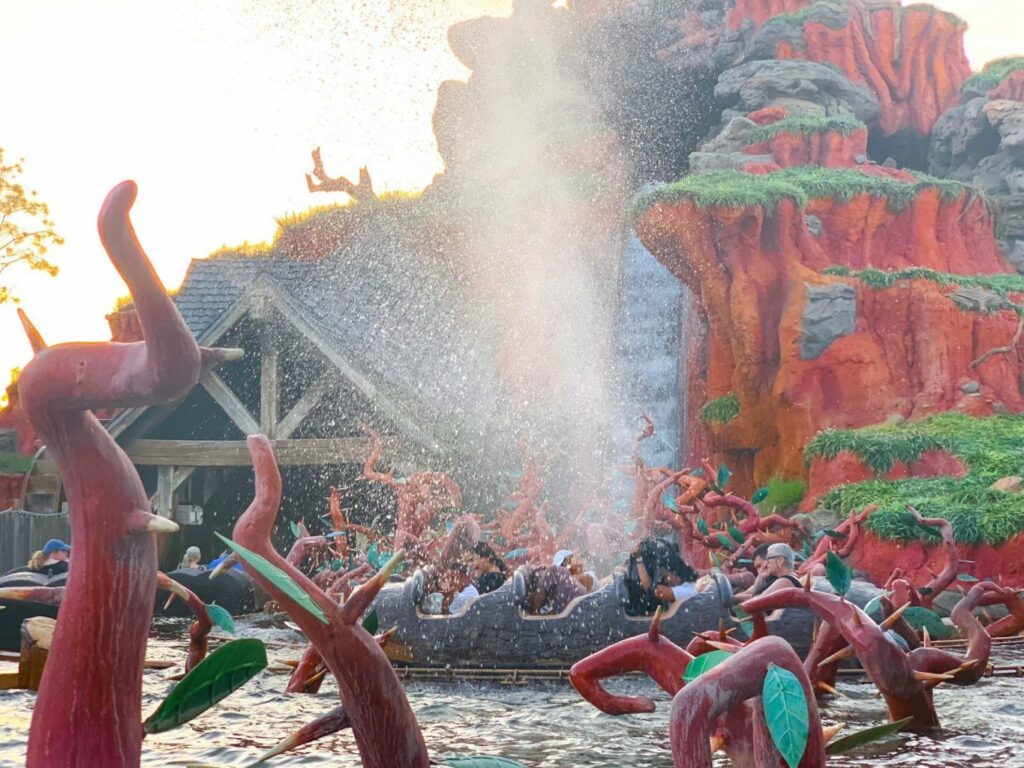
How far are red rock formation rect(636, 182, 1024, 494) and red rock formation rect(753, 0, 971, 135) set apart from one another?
313 inches

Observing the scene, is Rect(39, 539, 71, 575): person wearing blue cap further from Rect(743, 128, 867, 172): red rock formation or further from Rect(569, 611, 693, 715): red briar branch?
Rect(743, 128, 867, 172): red rock formation

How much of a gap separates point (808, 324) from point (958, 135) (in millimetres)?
10964

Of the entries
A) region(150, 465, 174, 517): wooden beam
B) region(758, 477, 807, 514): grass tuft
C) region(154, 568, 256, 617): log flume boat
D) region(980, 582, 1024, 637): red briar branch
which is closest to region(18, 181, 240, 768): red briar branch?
region(980, 582, 1024, 637): red briar branch

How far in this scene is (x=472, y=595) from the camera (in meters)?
9.91

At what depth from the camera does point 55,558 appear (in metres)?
11.8

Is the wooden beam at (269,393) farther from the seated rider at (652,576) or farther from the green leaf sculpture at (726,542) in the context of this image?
the seated rider at (652,576)

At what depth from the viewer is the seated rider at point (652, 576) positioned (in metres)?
9.01

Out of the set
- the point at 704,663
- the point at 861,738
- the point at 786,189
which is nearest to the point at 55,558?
the point at 704,663

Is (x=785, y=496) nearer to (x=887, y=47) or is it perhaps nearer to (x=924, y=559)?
(x=924, y=559)

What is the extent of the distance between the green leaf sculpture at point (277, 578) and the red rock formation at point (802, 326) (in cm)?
1880

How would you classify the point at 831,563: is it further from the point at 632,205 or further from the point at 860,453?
the point at 632,205

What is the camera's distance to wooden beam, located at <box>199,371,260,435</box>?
50.2 ft

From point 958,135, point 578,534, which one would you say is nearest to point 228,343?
point 578,534

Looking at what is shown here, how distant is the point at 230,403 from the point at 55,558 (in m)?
4.23
